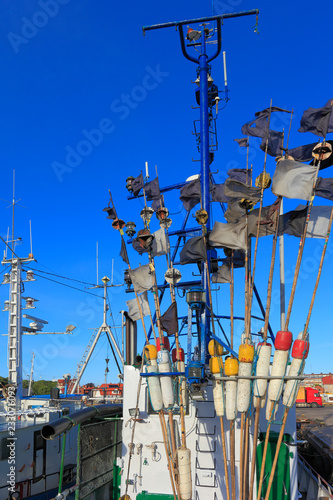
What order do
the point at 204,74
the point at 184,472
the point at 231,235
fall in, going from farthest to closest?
the point at 204,74 < the point at 231,235 < the point at 184,472

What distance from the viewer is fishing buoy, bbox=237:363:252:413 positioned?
6.38 meters

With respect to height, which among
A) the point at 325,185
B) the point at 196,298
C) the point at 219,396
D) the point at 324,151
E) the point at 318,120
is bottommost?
the point at 219,396

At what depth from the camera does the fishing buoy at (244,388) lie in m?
6.38

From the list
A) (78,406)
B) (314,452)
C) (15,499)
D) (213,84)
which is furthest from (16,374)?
(213,84)

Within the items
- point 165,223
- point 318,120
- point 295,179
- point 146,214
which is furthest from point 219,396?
point 318,120

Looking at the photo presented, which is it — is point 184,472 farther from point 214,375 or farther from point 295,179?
point 295,179

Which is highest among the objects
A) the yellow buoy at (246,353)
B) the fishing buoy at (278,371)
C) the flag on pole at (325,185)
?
the flag on pole at (325,185)

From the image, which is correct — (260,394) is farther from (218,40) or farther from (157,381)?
(218,40)

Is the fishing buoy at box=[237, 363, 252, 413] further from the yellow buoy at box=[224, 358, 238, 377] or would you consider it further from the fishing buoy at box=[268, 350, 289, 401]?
the fishing buoy at box=[268, 350, 289, 401]

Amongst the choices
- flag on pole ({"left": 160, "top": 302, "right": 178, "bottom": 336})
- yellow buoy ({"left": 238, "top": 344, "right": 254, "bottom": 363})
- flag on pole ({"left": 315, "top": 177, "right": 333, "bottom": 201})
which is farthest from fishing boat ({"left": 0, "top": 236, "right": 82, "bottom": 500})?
flag on pole ({"left": 315, "top": 177, "right": 333, "bottom": 201})

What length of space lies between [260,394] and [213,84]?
46.9ft

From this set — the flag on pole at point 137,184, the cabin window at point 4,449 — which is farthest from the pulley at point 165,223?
the cabin window at point 4,449

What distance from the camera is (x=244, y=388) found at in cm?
639

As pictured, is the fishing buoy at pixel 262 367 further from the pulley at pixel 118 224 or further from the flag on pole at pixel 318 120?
the pulley at pixel 118 224
